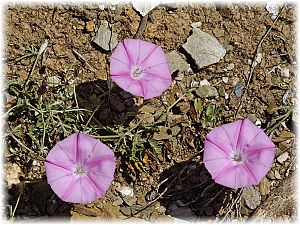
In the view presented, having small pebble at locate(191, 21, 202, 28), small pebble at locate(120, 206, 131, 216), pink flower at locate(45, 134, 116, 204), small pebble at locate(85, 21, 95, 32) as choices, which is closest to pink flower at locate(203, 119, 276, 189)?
pink flower at locate(45, 134, 116, 204)

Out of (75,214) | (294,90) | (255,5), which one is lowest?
(75,214)

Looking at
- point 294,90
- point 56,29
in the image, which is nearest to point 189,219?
point 294,90

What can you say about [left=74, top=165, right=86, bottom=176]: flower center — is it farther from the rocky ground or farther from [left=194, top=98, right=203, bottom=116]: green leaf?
[left=194, top=98, right=203, bottom=116]: green leaf

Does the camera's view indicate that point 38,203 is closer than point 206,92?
Yes

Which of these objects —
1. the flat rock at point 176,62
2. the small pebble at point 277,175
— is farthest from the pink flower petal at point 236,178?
the flat rock at point 176,62

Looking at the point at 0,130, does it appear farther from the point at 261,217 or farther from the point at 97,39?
the point at 261,217

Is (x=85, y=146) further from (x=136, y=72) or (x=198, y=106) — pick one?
(x=198, y=106)

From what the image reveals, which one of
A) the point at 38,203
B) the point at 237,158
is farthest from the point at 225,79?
the point at 38,203

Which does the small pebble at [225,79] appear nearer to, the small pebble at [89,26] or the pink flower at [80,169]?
the small pebble at [89,26]
